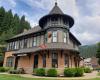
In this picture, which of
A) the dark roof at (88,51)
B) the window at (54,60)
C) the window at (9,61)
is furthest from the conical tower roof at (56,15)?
the dark roof at (88,51)

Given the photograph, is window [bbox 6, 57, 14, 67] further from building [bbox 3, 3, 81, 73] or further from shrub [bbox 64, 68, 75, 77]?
shrub [bbox 64, 68, 75, 77]

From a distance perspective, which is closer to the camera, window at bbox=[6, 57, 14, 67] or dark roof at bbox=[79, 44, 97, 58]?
window at bbox=[6, 57, 14, 67]

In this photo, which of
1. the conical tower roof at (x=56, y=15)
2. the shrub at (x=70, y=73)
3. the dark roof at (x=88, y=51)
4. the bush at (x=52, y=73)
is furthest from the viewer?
the dark roof at (x=88, y=51)

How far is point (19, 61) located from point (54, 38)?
949cm

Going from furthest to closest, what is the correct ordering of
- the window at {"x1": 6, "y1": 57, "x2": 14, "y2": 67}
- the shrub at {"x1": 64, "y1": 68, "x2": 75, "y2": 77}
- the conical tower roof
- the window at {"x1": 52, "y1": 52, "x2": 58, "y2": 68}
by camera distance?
the window at {"x1": 6, "y1": 57, "x2": 14, "y2": 67} → the conical tower roof → the window at {"x1": 52, "y1": 52, "x2": 58, "y2": 68} → the shrub at {"x1": 64, "y1": 68, "x2": 75, "y2": 77}

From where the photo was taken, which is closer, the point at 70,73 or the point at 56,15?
the point at 70,73

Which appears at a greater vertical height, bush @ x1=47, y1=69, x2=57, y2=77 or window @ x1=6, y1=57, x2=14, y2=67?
window @ x1=6, y1=57, x2=14, y2=67

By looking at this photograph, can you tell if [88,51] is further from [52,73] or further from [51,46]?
[52,73]

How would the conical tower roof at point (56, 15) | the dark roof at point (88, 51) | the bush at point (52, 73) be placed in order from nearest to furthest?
the bush at point (52, 73)
the conical tower roof at point (56, 15)
the dark roof at point (88, 51)

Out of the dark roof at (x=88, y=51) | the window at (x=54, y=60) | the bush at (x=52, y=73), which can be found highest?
the dark roof at (x=88, y=51)

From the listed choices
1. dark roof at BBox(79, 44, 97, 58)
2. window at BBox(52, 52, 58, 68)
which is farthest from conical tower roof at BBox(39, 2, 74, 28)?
dark roof at BBox(79, 44, 97, 58)

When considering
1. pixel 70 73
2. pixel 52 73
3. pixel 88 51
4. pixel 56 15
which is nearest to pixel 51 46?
pixel 52 73

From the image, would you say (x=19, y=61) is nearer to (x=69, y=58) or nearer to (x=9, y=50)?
(x=9, y=50)

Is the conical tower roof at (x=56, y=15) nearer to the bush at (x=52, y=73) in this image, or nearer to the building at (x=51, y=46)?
A: the building at (x=51, y=46)
